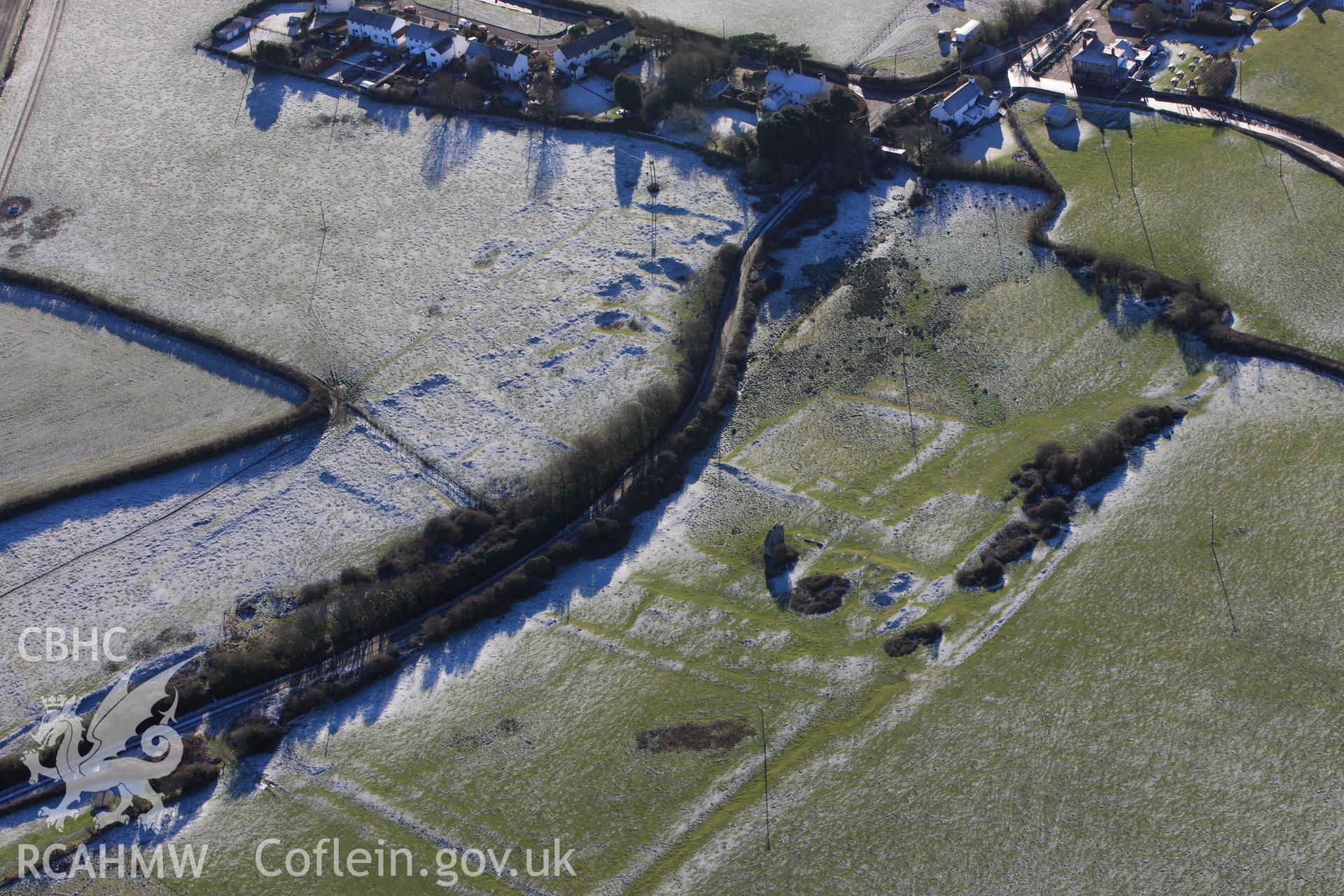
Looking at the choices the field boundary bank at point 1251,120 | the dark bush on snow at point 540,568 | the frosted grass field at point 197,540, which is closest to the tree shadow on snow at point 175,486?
the frosted grass field at point 197,540

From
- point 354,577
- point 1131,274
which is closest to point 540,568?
point 354,577

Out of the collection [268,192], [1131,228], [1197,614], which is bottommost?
[1197,614]

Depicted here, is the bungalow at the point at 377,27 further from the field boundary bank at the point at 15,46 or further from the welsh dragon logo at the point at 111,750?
the welsh dragon logo at the point at 111,750

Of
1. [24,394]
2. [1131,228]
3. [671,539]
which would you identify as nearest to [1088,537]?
[671,539]

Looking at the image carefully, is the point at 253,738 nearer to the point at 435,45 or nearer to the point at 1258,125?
the point at 435,45

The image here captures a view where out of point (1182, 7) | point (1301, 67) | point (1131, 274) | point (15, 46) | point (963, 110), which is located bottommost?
point (1131, 274)

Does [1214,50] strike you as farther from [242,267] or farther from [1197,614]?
[242,267]
